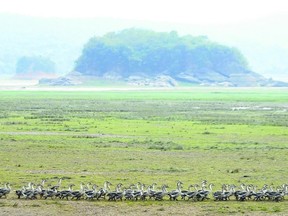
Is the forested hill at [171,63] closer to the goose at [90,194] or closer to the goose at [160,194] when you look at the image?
the goose at [160,194]

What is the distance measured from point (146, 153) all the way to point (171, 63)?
136 meters

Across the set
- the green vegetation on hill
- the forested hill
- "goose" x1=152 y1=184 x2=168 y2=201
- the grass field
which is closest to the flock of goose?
"goose" x1=152 y1=184 x2=168 y2=201

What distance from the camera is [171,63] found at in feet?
570

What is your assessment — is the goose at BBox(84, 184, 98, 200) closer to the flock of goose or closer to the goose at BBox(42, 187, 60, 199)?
the flock of goose

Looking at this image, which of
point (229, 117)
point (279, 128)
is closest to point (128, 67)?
point (229, 117)

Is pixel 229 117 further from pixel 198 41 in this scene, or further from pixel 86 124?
pixel 198 41

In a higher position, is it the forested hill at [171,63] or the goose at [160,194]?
the forested hill at [171,63]

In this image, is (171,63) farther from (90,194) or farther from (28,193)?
(28,193)

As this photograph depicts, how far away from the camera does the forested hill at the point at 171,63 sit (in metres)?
170

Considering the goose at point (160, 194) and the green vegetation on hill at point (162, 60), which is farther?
the green vegetation on hill at point (162, 60)

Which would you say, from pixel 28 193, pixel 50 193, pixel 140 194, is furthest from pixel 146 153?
pixel 28 193

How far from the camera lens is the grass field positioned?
80.0ft

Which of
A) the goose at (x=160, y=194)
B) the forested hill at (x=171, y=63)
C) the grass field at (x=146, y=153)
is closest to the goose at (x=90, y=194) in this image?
the grass field at (x=146, y=153)

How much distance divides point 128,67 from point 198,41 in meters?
22.7
